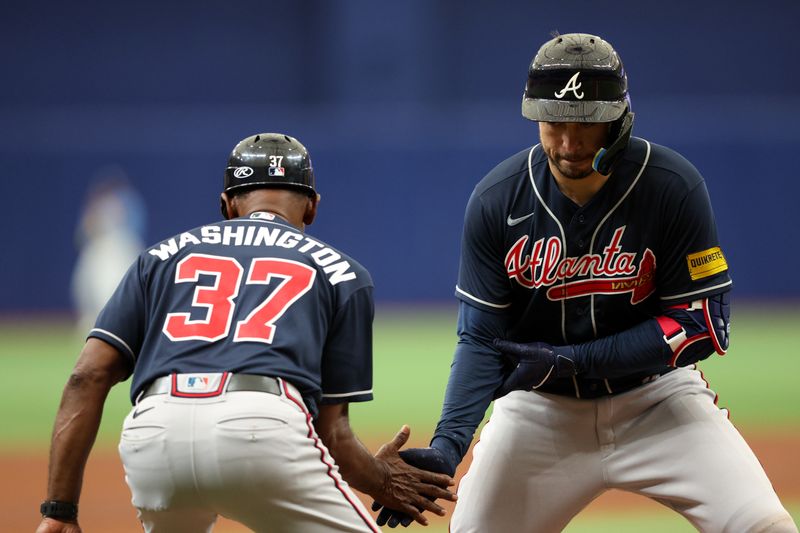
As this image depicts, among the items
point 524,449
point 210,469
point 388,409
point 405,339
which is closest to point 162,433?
point 210,469

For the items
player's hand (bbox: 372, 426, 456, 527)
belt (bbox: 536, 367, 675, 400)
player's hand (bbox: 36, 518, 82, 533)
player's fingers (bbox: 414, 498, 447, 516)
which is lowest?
player's fingers (bbox: 414, 498, 447, 516)

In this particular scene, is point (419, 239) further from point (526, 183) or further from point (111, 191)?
point (526, 183)

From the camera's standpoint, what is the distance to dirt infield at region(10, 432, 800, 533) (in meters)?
7.96

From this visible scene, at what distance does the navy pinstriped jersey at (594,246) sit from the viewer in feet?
15.1

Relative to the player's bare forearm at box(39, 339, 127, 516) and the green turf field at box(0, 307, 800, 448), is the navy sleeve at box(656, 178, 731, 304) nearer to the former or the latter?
the player's bare forearm at box(39, 339, 127, 516)

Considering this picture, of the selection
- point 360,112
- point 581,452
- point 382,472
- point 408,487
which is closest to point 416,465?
point 408,487

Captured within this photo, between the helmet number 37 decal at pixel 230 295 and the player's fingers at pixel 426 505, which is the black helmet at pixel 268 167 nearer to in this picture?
the helmet number 37 decal at pixel 230 295

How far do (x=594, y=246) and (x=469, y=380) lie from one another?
30.3 inches

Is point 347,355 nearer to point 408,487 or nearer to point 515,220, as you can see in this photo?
point 408,487

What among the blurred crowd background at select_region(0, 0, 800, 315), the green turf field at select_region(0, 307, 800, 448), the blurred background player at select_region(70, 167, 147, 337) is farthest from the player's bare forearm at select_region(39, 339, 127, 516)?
the blurred crowd background at select_region(0, 0, 800, 315)

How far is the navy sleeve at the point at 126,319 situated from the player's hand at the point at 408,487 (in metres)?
1.06

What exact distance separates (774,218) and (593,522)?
1472 cm

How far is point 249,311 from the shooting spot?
4020 millimetres

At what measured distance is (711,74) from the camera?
24.9 metres
